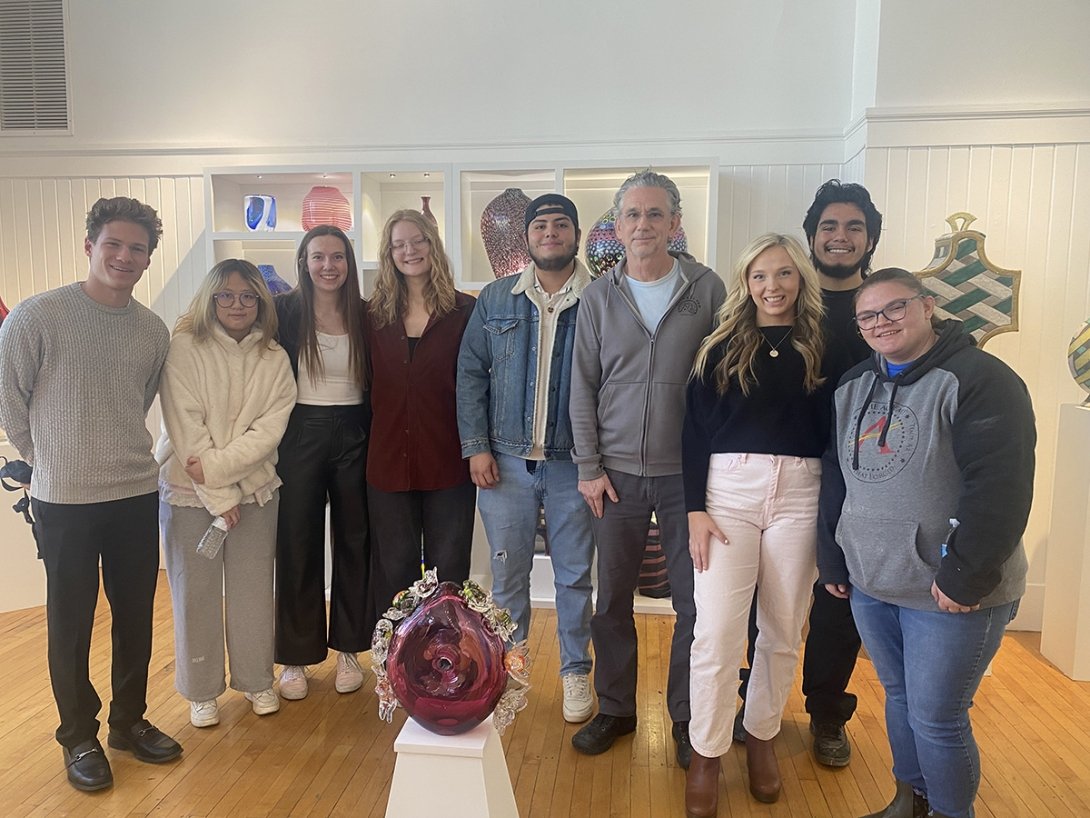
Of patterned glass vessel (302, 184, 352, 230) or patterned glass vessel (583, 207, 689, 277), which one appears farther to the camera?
patterned glass vessel (302, 184, 352, 230)

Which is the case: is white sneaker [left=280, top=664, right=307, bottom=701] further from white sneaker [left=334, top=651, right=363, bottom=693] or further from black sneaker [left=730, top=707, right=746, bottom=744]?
black sneaker [left=730, top=707, right=746, bottom=744]

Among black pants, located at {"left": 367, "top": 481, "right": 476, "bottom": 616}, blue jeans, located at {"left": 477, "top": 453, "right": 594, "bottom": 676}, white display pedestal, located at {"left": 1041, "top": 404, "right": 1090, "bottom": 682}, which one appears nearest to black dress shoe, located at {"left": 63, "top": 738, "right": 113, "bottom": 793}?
black pants, located at {"left": 367, "top": 481, "right": 476, "bottom": 616}

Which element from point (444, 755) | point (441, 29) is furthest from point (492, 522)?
point (441, 29)

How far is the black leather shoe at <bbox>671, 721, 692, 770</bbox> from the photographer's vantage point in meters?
2.14

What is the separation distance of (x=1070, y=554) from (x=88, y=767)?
10.8 ft

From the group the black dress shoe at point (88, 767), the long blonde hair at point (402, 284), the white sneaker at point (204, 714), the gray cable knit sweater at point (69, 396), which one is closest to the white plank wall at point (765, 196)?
the long blonde hair at point (402, 284)

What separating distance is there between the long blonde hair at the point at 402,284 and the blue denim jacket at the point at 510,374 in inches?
5.3

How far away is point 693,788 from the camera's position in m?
1.93

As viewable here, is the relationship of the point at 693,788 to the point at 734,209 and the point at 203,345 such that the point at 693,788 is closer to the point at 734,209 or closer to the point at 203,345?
the point at 203,345

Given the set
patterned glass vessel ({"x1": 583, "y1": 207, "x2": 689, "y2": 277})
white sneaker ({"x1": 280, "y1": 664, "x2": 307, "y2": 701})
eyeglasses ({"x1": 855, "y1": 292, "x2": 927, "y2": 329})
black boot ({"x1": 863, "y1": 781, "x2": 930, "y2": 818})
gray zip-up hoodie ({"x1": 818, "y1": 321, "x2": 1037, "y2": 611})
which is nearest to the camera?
gray zip-up hoodie ({"x1": 818, "y1": 321, "x2": 1037, "y2": 611})

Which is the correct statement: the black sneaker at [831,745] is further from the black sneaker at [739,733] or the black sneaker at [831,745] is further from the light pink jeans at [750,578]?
the light pink jeans at [750,578]

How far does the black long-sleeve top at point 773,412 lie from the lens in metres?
1.81

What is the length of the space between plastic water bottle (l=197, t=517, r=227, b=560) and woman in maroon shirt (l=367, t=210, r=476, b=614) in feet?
1.47

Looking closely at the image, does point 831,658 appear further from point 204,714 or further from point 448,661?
point 204,714
